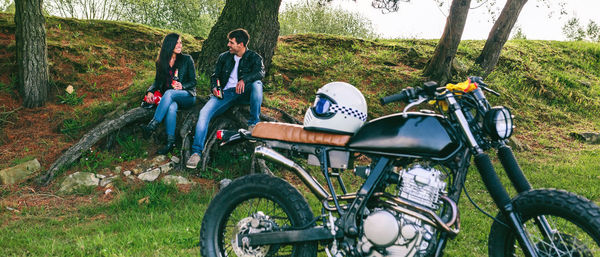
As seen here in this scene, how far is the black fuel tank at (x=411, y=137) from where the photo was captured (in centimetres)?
274

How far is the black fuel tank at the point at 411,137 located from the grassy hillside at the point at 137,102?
5.69ft

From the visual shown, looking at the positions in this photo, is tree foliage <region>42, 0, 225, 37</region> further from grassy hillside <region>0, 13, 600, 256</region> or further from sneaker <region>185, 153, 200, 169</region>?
sneaker <region>185, 153, 200, 169</region>

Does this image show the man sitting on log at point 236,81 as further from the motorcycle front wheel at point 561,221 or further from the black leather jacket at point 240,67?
the motorcycle front wheel at point 561,221

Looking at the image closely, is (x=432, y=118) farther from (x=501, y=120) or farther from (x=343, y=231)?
(x=343, y=231)

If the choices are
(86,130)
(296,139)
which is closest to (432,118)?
(296,139)

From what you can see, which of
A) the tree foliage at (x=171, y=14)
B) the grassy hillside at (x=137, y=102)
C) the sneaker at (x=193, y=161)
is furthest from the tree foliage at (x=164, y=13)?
Answer: the sneaker at (x=193, y=161)

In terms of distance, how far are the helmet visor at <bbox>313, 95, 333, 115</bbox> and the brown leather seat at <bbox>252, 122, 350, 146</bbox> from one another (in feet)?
0.55

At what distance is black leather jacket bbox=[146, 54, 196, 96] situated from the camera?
6.35 m

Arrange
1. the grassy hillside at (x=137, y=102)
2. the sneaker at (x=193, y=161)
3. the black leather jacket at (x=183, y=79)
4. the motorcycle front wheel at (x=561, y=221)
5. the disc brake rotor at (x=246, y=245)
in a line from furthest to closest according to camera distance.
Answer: the black leather jacket at (x=183, y=79), the sneaker at (x=193, y=161), the grassy hillside at (x=137, y=102), the disc brake rotor at (x=246, y=245), the motorcycle front wheel at (x=561, y=221)

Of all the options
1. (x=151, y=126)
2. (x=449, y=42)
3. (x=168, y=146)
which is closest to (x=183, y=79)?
(x=151, y=126)

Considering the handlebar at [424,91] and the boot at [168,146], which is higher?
the handlebar at [424,91]

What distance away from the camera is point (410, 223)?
2.80 meters

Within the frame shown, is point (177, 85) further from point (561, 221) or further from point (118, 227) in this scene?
point (561, 221)

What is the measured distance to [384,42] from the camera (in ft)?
47.0
